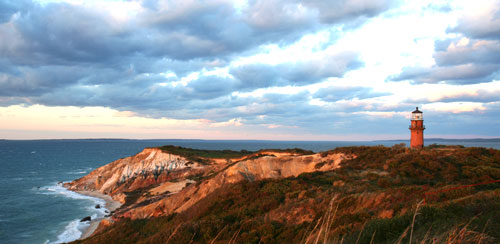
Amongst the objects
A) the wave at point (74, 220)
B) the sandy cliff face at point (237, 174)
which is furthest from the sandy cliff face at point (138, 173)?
the sandy cliff face at point (237, 174)

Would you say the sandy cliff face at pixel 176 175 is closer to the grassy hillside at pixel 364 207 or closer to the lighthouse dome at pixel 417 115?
the grassy hillside at pixel 364 207

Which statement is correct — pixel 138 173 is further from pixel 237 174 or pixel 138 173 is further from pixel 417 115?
pixel 417 115

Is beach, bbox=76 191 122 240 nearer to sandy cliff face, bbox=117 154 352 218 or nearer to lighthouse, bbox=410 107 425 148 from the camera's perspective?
sandy cliff face, bbox=117 154 352 218

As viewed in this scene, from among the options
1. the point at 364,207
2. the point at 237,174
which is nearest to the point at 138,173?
the point at 237,174

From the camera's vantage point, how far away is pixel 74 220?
37.8m

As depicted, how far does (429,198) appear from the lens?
12336 mm

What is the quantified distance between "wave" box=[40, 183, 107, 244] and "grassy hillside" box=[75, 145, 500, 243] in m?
14.2

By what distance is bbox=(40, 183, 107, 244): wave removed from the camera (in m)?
31.1

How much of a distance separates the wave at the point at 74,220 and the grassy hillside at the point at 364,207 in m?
14.2

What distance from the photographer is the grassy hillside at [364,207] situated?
7645mm

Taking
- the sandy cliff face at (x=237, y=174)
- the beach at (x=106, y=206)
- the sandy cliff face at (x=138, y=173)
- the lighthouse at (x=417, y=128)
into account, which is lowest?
the beach at (x=106, y=206)

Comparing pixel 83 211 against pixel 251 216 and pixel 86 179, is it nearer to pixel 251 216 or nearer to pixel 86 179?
pixel 86 179

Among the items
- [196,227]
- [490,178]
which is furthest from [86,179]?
[490,178]

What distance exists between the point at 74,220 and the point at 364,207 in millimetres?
38940
